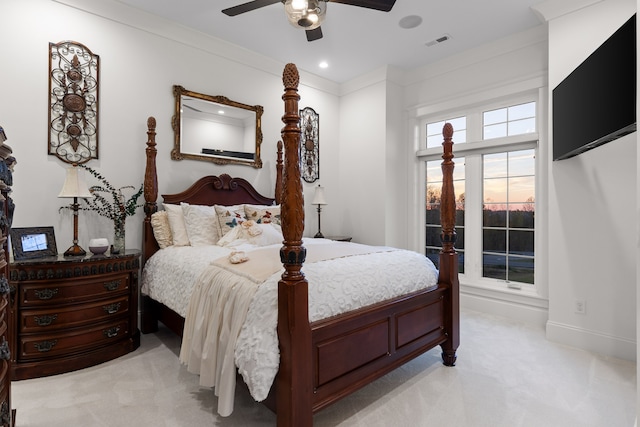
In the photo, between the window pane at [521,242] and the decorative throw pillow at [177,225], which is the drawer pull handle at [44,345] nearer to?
the decorative throw pillow at [177,225]

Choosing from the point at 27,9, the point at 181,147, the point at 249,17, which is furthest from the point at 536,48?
the point at 27,9

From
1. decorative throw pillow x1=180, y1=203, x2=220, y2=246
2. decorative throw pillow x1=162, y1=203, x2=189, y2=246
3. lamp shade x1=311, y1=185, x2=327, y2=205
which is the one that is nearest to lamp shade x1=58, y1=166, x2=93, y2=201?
decorative throw pillow x1=162, y1=203, x2=189, y2=246

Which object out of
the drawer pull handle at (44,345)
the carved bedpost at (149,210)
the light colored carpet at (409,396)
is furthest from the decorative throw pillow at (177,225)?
the drawer pull handle at (44,345)

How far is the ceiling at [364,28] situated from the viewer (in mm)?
3268

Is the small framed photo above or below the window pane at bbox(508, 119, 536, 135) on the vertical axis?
below

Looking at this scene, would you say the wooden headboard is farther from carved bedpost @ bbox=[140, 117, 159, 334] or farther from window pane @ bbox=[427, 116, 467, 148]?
window pane @ bbox=[427, 116, 467, 148]

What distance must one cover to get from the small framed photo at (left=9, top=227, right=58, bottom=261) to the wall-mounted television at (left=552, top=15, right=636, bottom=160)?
4.05m

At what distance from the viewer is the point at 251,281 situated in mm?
1839

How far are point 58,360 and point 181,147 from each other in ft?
7.16

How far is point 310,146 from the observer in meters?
4.87

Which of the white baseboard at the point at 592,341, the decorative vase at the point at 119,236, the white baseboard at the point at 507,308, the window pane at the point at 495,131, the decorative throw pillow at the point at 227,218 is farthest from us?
the window pane at the point at 495,131

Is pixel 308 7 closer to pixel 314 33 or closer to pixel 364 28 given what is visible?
pixel 314 33

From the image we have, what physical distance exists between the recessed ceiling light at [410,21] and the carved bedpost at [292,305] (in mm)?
2381

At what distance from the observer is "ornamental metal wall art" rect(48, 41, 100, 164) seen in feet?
9.63
